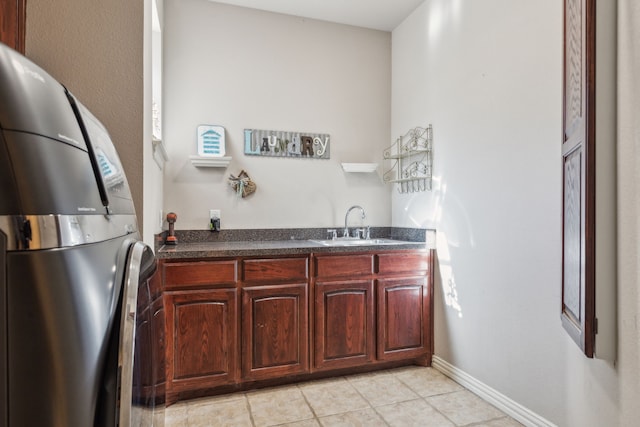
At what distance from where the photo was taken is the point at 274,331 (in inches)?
95.3

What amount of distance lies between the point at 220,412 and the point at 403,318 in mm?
1373

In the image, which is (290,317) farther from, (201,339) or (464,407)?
(464,407)

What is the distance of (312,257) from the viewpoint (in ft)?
8.29

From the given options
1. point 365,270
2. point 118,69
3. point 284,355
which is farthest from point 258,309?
point 118,69

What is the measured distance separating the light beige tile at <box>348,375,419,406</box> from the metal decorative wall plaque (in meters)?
1.79

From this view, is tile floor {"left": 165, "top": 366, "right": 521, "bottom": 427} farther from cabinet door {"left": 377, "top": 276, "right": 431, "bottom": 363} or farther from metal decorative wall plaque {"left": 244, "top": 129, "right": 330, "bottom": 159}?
metal decorative wall plaque {"left": 244, "top": 129, "right": 330, "bottom": 159}

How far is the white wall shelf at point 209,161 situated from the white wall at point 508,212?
62.1 inches

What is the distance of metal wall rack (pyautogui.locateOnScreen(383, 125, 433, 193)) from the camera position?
114 inches

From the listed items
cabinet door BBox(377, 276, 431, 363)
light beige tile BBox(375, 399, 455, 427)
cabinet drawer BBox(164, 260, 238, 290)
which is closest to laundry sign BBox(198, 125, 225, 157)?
cabinet drawer BBox(164, 260, 238, 290)

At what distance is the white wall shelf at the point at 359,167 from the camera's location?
319cm

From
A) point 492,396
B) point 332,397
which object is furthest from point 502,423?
point 332,397

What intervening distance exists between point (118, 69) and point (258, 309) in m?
1.65

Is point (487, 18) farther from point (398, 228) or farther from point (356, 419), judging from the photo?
point (356, 419)

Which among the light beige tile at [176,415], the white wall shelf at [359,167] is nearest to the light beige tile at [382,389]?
the light beige tile at [176,415]
